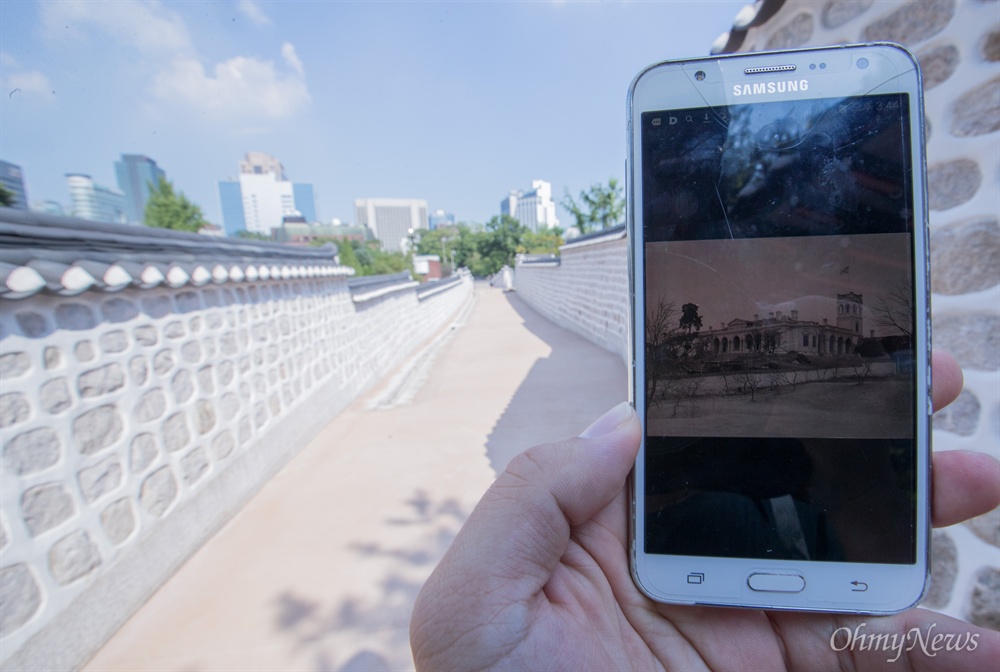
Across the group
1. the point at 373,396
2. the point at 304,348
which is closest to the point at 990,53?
the point at 304,348

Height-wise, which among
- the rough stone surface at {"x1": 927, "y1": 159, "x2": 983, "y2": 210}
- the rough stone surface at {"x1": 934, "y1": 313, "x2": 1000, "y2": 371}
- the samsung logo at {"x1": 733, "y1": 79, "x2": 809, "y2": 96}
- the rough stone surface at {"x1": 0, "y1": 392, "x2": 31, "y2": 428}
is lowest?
the rough stone surface at {"x1": 0, "y1": 392, "x2": 31, "y2": 428}

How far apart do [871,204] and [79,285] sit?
248 cm

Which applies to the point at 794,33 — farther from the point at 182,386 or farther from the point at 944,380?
the point at 182,386

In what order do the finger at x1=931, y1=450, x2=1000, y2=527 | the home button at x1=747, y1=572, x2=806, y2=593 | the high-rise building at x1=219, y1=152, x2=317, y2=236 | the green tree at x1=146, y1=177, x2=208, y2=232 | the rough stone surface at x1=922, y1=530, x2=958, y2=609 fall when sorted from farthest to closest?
the high-rise building at x1=219, y1=152, x2=317, y2=236 → the green tree at x1=146, y1=177, x2=208, y2=232 → the rough stone surface at x1=922, y1=530, x2=958, y2=609 → the finger at x1=931, y1=450, x2=1000, y2=527 → the home button at x1=747, y1=572, x2=806, y2=593

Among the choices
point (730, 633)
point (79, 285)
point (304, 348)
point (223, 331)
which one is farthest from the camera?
point (304, 348)

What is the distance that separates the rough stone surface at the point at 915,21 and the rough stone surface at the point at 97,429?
118 inches

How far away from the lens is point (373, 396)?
16.2ft

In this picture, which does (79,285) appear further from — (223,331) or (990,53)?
(990,53)

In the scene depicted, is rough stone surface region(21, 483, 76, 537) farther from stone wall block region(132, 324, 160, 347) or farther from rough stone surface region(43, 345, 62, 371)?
stone wall block region(132, 324, 160, 347)

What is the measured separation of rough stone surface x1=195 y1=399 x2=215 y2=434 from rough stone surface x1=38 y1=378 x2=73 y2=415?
0.75 meters

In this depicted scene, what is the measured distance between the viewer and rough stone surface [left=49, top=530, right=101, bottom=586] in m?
1.53

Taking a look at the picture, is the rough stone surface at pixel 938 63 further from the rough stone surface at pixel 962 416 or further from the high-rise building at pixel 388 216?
the high-rise building at pixel 388 216

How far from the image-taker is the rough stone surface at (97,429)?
168cm

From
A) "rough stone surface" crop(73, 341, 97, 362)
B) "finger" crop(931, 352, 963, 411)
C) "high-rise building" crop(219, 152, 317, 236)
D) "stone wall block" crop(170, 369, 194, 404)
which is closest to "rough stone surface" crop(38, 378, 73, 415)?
"rough stone surface" crop(73, 341, 97, 362)
